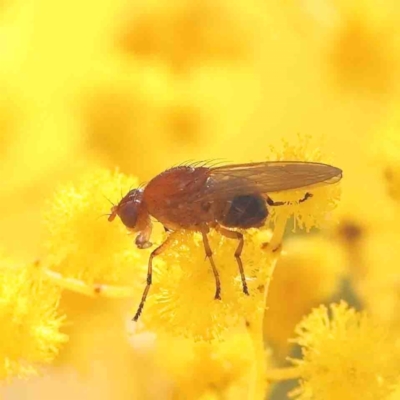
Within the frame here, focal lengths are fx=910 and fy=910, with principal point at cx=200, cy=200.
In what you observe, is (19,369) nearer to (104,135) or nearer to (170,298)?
(170,298)

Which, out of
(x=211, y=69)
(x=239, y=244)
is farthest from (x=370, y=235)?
(x=239, y=244)

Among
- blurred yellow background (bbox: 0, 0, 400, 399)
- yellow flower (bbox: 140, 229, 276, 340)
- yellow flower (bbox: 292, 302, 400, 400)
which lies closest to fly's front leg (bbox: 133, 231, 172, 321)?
yellow flower (bbox: 140, 229, 276, 340)

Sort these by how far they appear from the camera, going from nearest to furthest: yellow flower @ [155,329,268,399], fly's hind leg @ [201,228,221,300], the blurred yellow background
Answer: fly's hind leg @ [201,228,221,300]
yellow flower @ [155,329,268,399]
the blurred yellow background

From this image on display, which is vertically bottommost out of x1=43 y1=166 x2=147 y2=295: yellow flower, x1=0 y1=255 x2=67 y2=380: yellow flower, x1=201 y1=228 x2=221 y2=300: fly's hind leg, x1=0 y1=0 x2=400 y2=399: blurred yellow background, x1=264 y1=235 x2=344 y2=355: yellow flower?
x1=0 y1=255 x2=67 y2=380: yellow flower

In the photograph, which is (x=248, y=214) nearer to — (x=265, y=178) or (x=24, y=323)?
(x=265, y=178)

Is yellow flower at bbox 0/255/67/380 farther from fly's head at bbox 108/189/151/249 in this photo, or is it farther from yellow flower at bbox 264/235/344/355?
yellow flower at bbox 264/235/344/355

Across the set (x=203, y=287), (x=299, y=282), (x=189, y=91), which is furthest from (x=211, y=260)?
(x=189, y=91)
